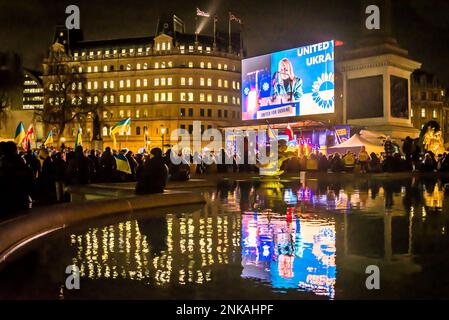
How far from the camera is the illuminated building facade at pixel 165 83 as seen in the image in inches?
3841

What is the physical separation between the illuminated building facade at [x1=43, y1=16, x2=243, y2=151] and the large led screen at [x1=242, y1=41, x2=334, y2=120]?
4348 cm

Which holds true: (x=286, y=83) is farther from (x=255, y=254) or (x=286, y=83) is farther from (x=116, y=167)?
(x=255, y=254)

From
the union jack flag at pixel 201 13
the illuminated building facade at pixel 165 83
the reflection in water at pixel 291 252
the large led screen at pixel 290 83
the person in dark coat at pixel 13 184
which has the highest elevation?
the union jack flag at pixel 201 13

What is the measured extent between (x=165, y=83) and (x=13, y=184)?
302 ft

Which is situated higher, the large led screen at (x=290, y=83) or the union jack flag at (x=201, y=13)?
the union jack flag at (x=201, y=13)

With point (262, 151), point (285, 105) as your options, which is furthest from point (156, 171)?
point (285, 105)

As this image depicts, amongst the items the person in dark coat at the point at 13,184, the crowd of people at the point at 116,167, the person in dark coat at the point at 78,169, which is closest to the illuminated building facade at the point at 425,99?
the crowd of people at the point at 116,167

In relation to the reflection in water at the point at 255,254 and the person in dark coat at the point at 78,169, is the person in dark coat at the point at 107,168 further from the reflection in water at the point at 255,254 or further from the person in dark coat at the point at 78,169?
the reflection in water at the point at 255,254

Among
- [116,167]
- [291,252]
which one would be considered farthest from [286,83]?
[291,252]

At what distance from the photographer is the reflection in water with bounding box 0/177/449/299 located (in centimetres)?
495

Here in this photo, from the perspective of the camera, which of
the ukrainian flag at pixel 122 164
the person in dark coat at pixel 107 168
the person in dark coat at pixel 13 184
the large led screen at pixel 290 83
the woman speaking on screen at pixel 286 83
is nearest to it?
the person in dark coat at pixel 13 184

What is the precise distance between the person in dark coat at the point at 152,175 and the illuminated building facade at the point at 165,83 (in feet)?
276

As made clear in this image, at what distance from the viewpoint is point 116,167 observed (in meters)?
18.0

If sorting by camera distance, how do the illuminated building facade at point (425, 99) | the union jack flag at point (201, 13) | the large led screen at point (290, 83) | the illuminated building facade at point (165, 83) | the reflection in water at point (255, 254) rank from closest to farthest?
the reflection in water at point (255, 254) → the large led screen at point (290, 83) → the union jack flag at point (201, 13) → the illuminated building facade at point (425, 99) → the illuminated building facade at point (165, 83)
